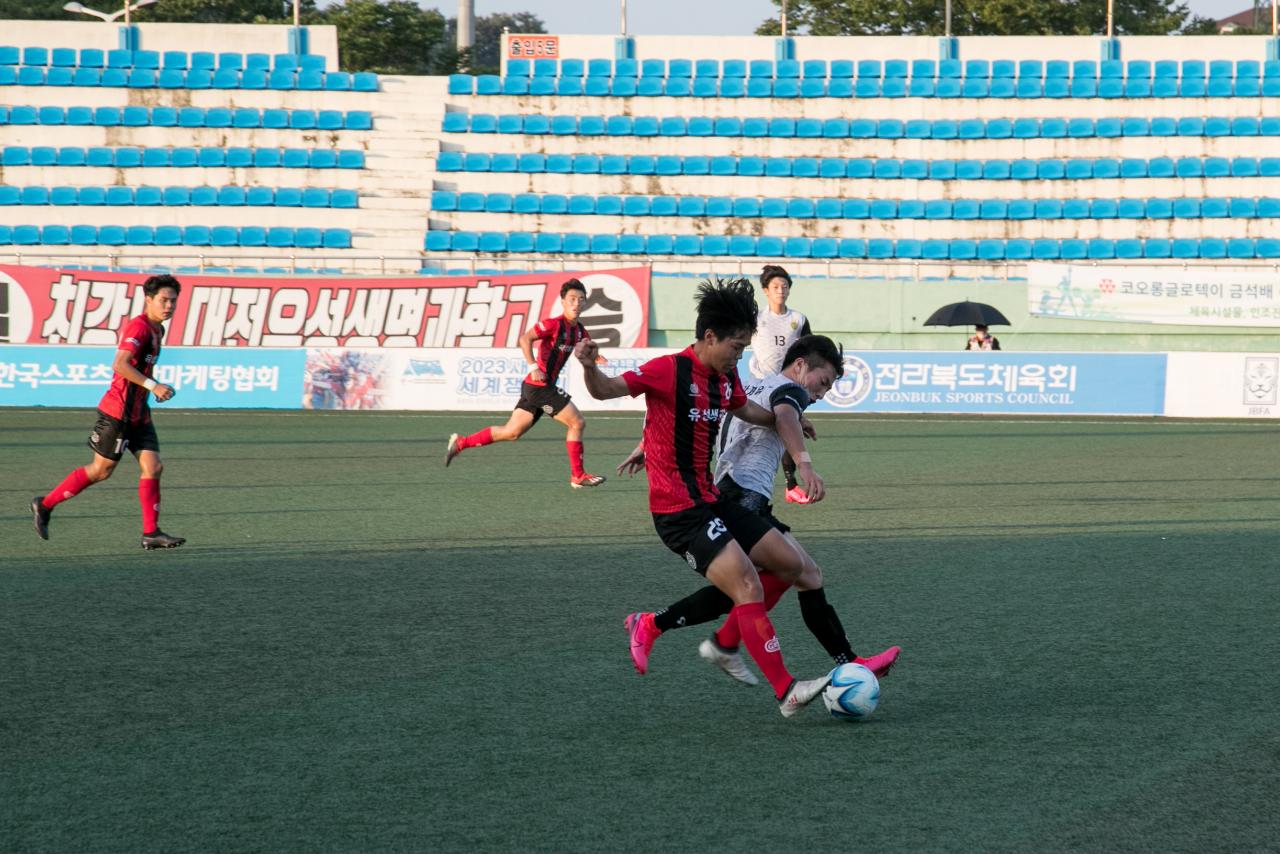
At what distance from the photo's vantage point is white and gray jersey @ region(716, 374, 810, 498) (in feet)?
20.5

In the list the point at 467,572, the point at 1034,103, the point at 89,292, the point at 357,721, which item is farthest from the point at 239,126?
the point at 357,721

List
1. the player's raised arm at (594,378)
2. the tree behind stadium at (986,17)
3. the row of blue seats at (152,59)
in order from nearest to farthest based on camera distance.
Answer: the player's raised arm at (594,378) < the row of blue seats at (152,59) < the tree behind stadium at (986,17)

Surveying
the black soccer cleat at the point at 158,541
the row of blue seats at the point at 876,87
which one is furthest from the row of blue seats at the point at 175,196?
the black soccer cleat at the point at 158,541

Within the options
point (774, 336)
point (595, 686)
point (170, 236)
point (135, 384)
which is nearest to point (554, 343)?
point (774, 336)

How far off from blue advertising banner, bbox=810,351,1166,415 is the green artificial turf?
10712 mm

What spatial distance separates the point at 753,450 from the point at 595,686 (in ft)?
3.94

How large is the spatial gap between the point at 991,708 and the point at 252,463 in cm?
1134

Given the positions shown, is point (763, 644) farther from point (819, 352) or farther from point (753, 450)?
point (819, 352)

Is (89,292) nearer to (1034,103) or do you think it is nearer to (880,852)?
(1034,103)

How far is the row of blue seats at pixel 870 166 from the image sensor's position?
101ft

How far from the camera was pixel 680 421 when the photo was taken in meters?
5.71

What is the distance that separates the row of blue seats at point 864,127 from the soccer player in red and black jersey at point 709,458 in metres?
27.1

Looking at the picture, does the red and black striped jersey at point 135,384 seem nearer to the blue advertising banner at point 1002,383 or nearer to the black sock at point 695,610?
the black sock at point 695,610

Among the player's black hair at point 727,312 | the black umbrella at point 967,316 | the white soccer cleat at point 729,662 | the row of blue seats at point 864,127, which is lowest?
the black umbrella at point 967,316
